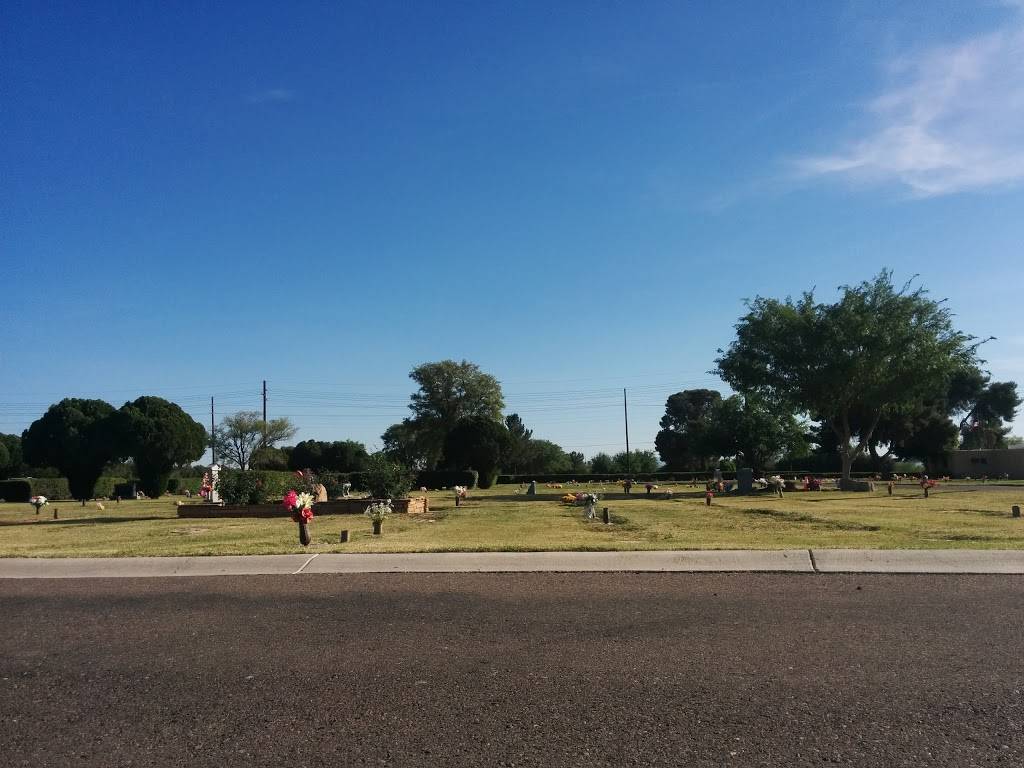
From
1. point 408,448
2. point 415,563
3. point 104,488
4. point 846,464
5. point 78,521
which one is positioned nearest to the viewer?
point 415,563

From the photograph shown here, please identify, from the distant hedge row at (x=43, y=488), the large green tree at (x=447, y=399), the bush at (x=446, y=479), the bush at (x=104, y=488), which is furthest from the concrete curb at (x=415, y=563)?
the large green tree at (x=447, y=399)

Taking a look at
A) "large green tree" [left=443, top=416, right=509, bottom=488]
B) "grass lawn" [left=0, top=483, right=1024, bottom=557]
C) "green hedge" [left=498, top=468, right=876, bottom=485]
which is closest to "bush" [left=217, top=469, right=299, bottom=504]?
"grass lawn" [left=0, top=483, right=1024, bottom=557]

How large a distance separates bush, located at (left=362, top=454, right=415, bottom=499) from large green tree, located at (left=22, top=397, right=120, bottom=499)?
91.7ft

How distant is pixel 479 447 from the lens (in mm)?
49562

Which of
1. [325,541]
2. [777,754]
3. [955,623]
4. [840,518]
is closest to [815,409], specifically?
[840,518]

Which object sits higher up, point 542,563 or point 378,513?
point 378,513

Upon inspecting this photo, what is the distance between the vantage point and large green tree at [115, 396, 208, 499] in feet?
151

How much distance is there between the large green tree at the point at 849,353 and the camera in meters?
36.5

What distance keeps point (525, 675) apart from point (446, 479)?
4277 cm

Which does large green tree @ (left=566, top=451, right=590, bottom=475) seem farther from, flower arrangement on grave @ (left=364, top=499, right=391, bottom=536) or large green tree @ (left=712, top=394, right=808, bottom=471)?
flower arrangement on grave @ (left=364, top=499, right=391, bottom=536)

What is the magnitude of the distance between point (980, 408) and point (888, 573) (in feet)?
316

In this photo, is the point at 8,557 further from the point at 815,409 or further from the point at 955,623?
the point at 815,409

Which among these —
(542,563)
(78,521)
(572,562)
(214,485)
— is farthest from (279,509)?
(572,562)

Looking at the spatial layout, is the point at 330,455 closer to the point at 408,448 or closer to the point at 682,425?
the point at 408,448
